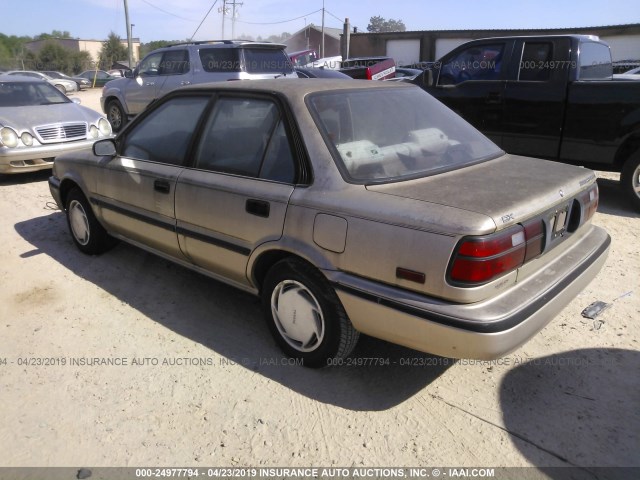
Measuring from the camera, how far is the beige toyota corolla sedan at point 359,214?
228 centimetres

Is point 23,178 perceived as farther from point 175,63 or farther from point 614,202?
point 614,202

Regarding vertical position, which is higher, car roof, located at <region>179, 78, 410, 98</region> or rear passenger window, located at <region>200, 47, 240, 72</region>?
rear passenger window, located at <region>200, 47, 240, 72</region>

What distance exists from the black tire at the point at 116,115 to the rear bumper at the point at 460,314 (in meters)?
11.0

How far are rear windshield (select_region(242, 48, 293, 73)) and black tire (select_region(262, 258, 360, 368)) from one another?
25.2ft

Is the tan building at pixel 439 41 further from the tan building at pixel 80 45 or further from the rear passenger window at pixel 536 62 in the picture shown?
the tan building at pixel 80 45

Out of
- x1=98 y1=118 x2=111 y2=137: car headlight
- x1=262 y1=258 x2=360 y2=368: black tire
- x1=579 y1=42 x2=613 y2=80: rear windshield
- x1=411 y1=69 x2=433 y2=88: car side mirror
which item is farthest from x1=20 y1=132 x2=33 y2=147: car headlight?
x1=579 y1=42 x2=613 y2=80: rear windshield

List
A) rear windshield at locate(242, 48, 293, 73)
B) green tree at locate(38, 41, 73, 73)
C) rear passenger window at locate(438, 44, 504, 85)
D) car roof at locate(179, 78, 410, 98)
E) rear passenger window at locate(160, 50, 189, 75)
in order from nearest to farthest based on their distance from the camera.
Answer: car roof at locate(179, 78, 410, 98) < rear passenger window at locate(438, 44, 504, 85) < rear windshield at locate(242, 48, 293, 73) < rear passenger window at locate(160, 50, 189, 75) < green tree at locate(38, 41, 73, 73)

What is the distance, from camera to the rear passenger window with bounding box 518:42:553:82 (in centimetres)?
606

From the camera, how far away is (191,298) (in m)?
3.88

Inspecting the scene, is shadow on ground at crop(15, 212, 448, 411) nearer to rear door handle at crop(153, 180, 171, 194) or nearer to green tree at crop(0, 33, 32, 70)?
rear door handle at crop(153, 180, 171, 194)

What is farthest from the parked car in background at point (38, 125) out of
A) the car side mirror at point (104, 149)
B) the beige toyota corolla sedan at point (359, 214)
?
the beige toyota corolla sedan at point (359, 214)

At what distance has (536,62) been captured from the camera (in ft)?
20.2

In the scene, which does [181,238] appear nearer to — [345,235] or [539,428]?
[345,235]

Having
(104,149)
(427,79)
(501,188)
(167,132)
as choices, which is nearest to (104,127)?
(104,149)
